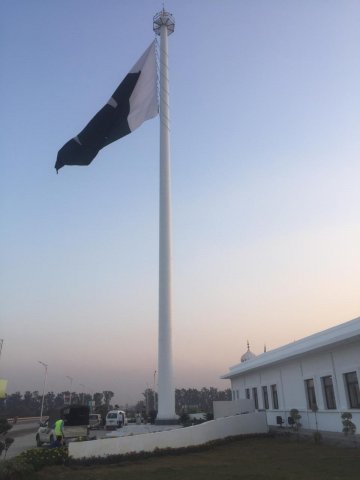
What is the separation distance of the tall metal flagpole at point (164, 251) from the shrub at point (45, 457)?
18.8 ft

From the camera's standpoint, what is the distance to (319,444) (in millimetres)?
20562

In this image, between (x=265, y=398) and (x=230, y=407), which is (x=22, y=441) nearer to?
(x=230, y=407)

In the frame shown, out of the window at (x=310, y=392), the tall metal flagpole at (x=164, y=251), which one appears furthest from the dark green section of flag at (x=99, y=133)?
the window at (x=310, y=392)

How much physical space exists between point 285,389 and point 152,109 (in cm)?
1875

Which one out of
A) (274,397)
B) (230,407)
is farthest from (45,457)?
Answer: (274,397)

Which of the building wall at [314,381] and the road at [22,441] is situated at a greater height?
the building wall at [314,381]

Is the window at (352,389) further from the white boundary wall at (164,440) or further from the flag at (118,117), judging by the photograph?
the flag at (118,117)

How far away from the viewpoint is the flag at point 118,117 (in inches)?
903

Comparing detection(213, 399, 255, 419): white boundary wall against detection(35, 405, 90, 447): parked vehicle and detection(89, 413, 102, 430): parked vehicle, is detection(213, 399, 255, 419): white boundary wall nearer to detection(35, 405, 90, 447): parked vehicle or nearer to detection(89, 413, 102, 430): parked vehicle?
detection(35, 405, 90, 447): parked vehicle

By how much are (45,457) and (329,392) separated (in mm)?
14118

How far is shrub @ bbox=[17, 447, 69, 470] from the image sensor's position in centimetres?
1586

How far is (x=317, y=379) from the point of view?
24.1 m

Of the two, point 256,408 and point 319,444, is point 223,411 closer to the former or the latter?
point 256,408

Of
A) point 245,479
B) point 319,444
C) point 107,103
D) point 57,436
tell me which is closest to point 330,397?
point 319,444
